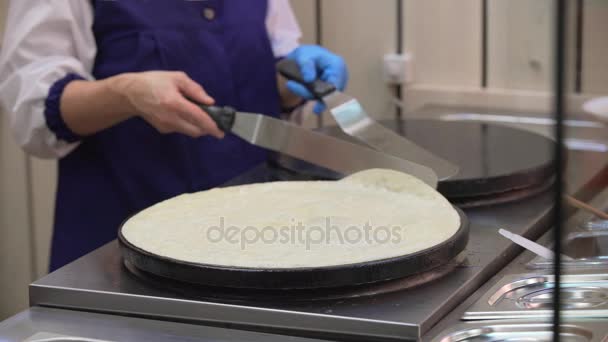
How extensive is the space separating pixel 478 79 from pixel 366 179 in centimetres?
67

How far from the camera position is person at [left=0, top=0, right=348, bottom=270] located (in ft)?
3.43

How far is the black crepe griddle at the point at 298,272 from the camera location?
629mm

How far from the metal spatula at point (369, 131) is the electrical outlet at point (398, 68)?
1.49 feet

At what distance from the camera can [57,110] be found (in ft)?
3.38

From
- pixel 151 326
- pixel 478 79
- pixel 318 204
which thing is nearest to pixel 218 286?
pixel 151 326

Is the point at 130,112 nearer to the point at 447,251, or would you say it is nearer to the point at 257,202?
the point at 257,202

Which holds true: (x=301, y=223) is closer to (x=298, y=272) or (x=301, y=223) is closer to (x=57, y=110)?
(x=298, y=272)

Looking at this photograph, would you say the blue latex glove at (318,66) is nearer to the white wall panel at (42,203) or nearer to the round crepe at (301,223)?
the round crepe at (301,223)

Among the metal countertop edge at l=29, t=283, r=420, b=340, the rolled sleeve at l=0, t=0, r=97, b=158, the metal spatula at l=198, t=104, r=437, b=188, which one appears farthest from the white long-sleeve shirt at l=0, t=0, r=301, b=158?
the metal countertop edge at l=29, t=283, r=420, b=340

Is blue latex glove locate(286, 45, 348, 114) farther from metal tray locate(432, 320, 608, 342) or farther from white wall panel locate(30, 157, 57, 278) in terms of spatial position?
white wall panel locate(30, 157, 57, 278)

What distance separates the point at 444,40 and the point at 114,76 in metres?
0.66

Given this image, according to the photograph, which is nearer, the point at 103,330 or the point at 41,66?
the point at 103,330

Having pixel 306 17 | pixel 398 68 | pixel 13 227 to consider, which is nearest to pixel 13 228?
pixel 13 227

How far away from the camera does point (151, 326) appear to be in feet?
2.10
